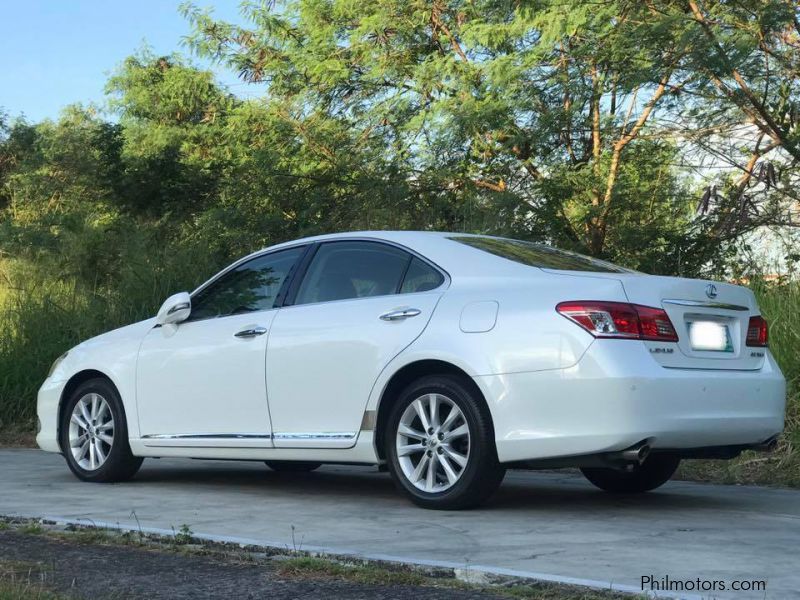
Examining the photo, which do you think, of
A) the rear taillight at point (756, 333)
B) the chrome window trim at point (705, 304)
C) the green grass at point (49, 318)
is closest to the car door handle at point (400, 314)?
the chrome window trim at point (705, 304)

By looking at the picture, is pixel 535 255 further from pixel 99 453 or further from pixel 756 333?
pixel 99 453

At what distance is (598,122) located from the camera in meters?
15.2

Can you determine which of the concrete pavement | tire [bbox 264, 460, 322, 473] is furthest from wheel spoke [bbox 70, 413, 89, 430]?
tire [bbox 264, 460, 322, 473]

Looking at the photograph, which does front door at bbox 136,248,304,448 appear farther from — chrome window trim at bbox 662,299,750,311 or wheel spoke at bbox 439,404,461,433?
chrome window trim at bbox 662,299,750,311

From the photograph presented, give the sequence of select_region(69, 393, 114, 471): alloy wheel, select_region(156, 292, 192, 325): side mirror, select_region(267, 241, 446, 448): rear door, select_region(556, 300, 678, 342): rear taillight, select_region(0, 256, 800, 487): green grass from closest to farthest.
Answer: select_region(556, 300, 678, 342): rear taillight, select_region(267, 241, 446, 448): rear door, select_region(156, 292, 192, 325): side mirror, select_region(69, 393, 114, 471): alloy wheel, select_region(0, 256, 800, 487): green grass

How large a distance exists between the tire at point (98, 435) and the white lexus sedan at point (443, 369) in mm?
18

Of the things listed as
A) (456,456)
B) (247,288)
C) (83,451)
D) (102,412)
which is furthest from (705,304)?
(83,451)

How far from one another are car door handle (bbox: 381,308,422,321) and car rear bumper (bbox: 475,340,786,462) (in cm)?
63

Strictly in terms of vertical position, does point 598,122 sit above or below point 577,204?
above

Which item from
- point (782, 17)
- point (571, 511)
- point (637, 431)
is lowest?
point (571, 511)

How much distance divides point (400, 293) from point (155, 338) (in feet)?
6.74

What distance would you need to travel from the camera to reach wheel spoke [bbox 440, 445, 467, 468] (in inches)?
247

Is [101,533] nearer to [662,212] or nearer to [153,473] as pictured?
[153,473]

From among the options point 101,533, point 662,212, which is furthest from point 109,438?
point 662,212
